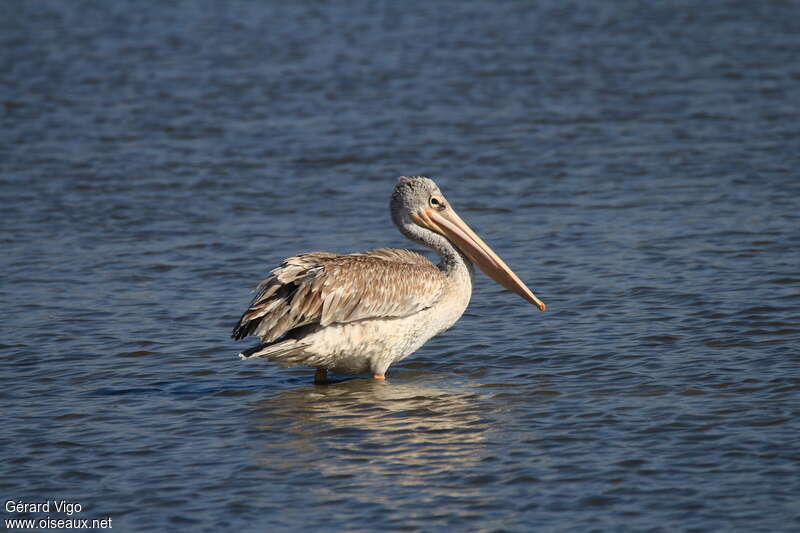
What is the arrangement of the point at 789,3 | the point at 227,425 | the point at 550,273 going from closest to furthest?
the point at 227,425, the point at 550,273, the point at 789,3

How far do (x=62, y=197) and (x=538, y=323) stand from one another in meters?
5.37

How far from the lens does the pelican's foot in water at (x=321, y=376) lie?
7023 mm

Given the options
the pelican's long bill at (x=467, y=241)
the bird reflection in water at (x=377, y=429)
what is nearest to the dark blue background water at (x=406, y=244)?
the bird reflection in water at (x=377, y=429)

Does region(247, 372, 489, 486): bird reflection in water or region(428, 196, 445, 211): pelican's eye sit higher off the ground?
region(428, 196, 445, 211): pelican's eye

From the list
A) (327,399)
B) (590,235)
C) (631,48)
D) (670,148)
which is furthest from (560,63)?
(327,399)

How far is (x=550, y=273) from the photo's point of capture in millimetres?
8867

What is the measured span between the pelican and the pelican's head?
7.8 inches

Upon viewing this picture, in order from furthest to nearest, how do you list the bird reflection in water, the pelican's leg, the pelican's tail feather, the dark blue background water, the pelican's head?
the pelican's head → the pelican's leg → the pelican's tail feather → the bird reflection in water → the dark blue background water

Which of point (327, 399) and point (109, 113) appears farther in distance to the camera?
point (109, 113)

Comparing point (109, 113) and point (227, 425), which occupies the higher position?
point (109, 113)

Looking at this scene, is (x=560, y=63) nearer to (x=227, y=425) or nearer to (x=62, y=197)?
(x=62, y=197)

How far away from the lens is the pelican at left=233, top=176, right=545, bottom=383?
6.67m

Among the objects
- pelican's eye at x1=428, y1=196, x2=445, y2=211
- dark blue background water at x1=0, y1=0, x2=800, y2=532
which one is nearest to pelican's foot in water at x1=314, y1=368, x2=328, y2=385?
dark blue background water at x1=0, y1=0, x2=800, y2=532

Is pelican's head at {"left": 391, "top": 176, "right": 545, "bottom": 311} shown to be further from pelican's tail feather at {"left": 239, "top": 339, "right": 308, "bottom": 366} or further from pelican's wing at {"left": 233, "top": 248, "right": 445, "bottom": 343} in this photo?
pelican's tail feather at {"left": 239, "top": 339, "right": 308, "bottom": 366}
